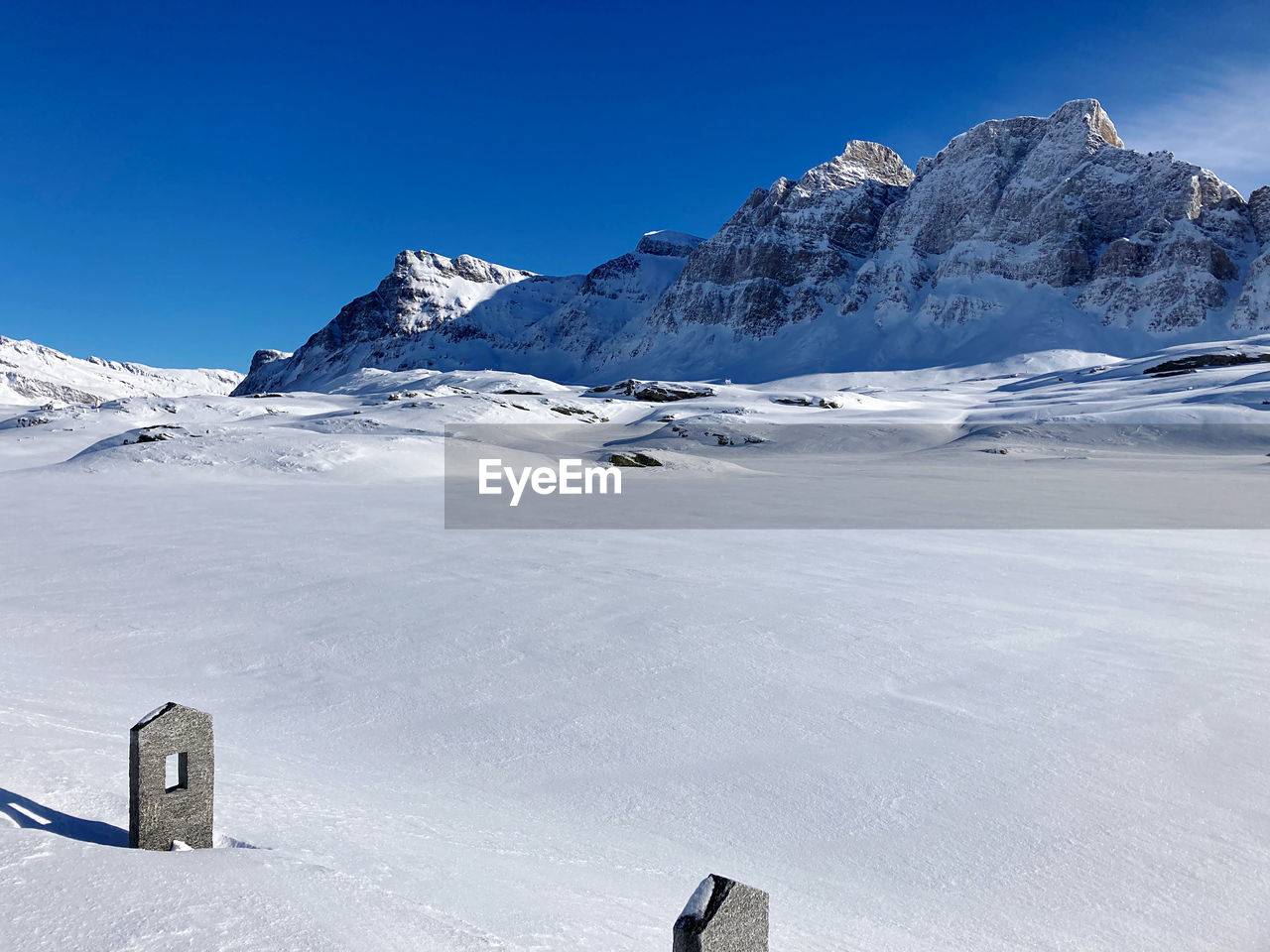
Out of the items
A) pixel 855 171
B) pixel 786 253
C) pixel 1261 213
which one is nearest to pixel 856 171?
pixel 855 171

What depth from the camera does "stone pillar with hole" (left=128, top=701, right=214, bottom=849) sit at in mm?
2201

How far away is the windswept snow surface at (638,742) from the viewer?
229 centimetres

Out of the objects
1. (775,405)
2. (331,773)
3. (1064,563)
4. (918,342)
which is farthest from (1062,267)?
(331,773)

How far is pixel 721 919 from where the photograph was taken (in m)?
1.53

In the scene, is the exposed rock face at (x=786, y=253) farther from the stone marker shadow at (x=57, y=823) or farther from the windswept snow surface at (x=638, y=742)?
the stone marker shadow at (x=57, y=823)

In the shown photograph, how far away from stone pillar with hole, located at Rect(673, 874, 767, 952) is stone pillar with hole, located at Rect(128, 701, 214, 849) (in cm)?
156

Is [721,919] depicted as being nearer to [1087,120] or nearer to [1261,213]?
[1261,213]

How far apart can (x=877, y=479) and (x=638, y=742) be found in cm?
1948

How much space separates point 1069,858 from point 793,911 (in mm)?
1253

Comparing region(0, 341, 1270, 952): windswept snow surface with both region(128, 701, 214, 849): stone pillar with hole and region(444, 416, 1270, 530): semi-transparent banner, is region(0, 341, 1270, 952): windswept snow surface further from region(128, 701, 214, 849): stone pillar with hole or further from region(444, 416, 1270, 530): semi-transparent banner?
region(444, 416, 1270, 530): semi-transparent banner

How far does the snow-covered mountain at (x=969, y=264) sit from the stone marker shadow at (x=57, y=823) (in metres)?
124

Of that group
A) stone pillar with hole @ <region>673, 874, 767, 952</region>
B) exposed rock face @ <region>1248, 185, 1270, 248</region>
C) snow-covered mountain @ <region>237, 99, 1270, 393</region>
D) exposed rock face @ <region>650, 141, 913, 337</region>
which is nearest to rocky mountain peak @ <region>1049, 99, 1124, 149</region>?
snow-covered mountain @ <region>237, 99, 1270, 393</region>

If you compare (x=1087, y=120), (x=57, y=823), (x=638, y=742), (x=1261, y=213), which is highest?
(x=1087, y=120)

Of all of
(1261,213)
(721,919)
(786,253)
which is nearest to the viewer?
(721,919)
